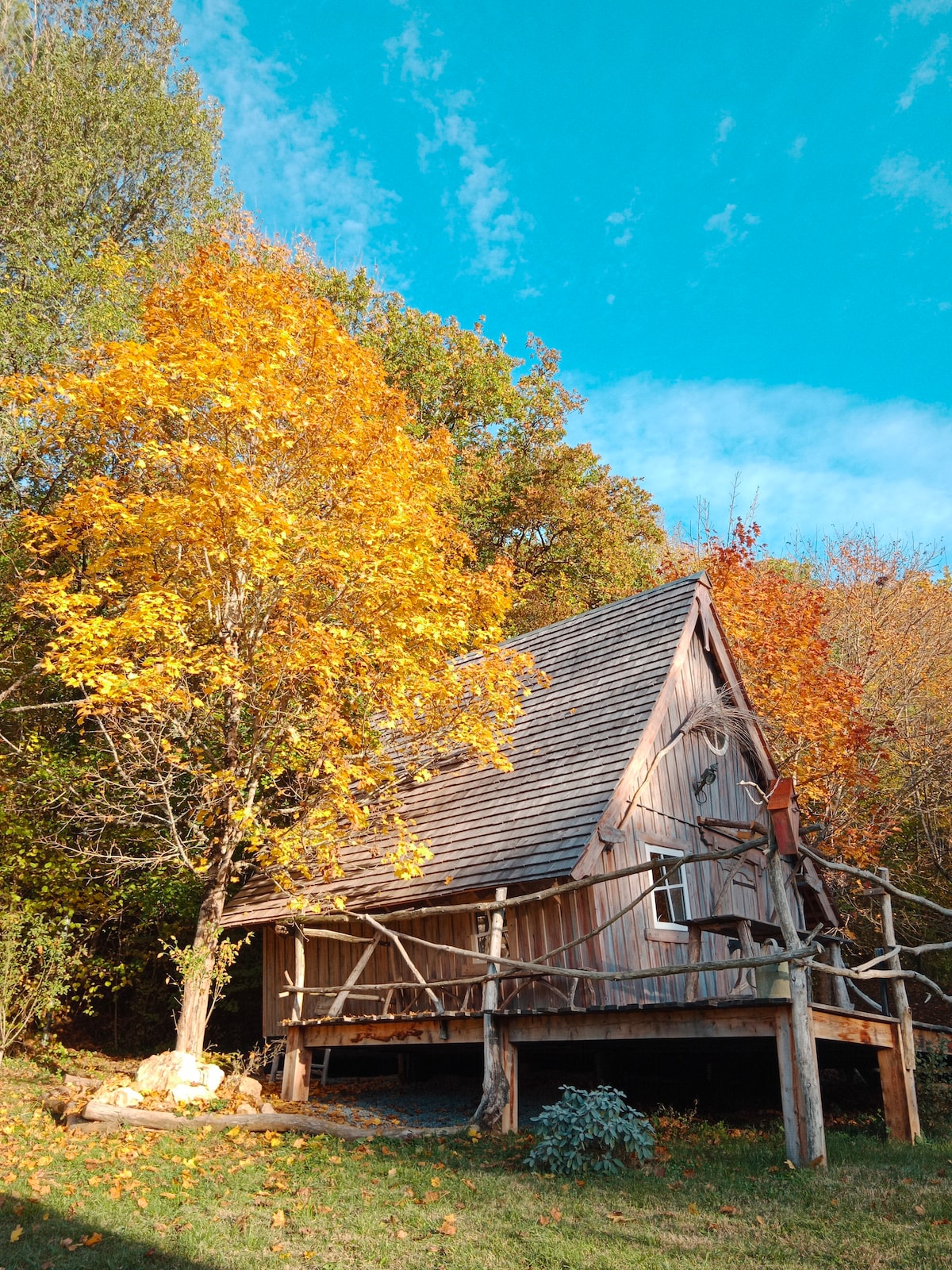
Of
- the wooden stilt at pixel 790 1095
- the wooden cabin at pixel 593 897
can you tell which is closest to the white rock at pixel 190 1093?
the wooden cabin at pixel 593 897

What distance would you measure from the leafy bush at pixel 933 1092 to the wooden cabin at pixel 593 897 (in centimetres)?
127

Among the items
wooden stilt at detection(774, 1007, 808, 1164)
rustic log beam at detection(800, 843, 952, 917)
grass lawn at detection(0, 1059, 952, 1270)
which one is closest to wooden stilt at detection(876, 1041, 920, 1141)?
grass lawn at detection(0, 1059, 952, 1270)

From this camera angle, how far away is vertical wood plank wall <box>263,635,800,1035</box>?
11531 millimetres

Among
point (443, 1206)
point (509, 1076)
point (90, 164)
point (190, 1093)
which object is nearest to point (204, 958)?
point (190, 1093)

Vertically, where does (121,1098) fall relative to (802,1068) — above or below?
below

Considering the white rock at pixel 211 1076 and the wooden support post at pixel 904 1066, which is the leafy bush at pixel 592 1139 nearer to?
the wooden support post at pixel 904 1066

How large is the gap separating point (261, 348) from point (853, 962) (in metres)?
17.5

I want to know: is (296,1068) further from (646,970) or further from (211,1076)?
(646,970)

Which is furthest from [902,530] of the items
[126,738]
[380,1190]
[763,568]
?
[380,1190]

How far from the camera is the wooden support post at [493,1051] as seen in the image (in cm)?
1020

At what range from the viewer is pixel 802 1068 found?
811 centimetres

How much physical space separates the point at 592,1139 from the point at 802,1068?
77.6 inches

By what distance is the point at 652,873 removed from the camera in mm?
12523

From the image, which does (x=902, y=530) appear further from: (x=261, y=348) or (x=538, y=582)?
(x=261, y=348)
